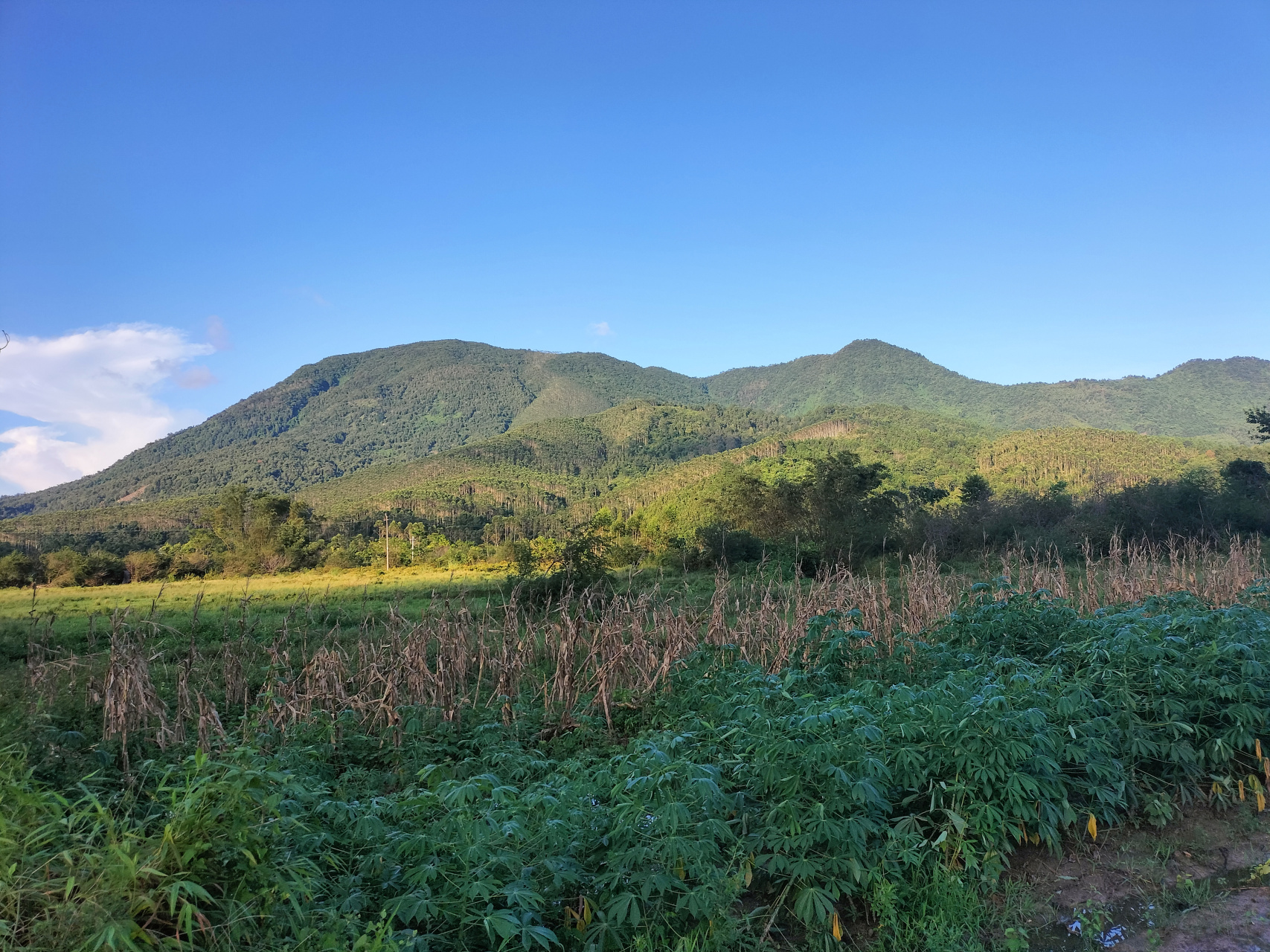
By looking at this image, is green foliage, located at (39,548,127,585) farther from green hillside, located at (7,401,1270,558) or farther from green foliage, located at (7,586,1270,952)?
green foliage, located at (7,586,1270,952)

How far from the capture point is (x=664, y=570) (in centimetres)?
2266

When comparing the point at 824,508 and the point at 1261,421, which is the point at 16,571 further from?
the point at 1261,421

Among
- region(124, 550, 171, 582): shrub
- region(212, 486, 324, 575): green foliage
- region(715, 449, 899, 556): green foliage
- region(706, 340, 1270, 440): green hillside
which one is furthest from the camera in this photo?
region(706, 340, 1270, 440): green hillside

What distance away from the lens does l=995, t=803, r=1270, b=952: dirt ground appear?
302 centimetres

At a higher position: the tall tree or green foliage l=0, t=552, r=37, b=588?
the tall tree

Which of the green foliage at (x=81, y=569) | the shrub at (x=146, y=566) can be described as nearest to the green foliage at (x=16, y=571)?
the green foliage at (x=81, y=569)

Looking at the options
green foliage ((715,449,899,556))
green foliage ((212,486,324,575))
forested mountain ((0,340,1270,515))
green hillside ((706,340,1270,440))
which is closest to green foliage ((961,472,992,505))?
green foliage ((715,449,899,556))

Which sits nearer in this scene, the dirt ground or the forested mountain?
the dirt ground

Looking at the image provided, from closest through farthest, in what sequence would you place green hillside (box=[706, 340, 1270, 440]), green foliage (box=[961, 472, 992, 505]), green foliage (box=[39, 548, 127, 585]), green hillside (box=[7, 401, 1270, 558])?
green foliage (box=[39, 548, 127, 585]) → green foliage (box=[961, 472, 992, 505]) → green hillside (box=[7, 401, 1270, 558]) → green hillside (box=[706, 340, 1270, 440])

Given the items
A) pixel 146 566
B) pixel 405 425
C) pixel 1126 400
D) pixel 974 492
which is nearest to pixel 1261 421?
pixel 974 492

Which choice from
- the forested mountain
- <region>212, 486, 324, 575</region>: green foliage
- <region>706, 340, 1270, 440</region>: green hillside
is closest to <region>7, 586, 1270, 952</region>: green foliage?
<region>212, 486, 324, 575</region>: green foliage

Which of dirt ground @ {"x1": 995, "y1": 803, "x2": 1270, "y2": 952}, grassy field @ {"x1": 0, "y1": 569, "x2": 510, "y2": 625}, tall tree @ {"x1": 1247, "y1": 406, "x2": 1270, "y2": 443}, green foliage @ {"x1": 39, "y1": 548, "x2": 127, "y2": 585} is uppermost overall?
tall tree @ {"x1": 1247, "y1": 406, "x2": 1270, "y2": 443}

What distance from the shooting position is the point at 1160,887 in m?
3.35

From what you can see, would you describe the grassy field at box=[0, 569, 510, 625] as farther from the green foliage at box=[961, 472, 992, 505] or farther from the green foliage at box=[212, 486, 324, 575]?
the green foliage at box=[961, 472, 992, 505]
